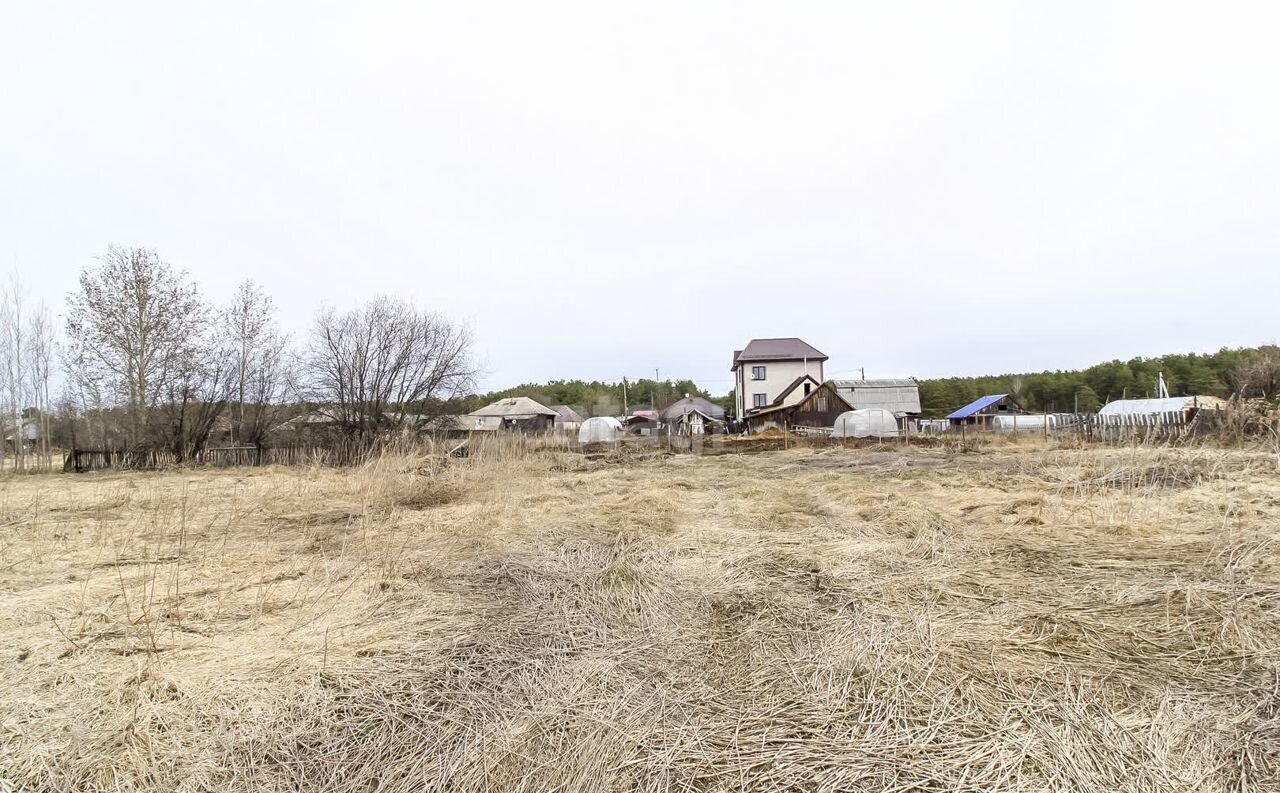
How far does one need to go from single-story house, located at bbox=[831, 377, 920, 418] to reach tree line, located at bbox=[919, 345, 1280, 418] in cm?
1094

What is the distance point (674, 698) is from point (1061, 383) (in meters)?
71.9

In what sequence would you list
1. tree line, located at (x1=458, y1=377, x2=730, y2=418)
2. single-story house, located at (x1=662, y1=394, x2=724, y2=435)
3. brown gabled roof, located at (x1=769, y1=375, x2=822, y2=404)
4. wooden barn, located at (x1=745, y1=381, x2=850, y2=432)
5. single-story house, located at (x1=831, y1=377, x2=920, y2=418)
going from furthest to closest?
tree line, located at (x1=458, y1=377, x2=730, y2=418)
single-story house, located at (x1=662, y1=394, x2=724, y2=435)
brown gabled roof, located at (x1=769, y1=375, x2=822, y2=404)
single-story house, located at (x1=831, y1=377, x2=920, y2=418)
wooden barn, located at (x1=745, y1=381, x2=850, y2=432)

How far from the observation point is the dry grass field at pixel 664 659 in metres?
1.70

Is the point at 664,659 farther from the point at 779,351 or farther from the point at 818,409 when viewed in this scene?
the point at 779,351

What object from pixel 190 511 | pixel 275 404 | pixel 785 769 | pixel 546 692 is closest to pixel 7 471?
pixel 275 404

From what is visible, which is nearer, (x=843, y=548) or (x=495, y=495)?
(x=843, y=548)

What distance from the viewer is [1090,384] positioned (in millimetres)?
57750

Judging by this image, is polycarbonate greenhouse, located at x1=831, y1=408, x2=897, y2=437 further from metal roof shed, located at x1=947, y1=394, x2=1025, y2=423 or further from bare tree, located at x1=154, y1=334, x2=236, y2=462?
bare tree, located at x1=154, y1=334, x2=236, y2=462

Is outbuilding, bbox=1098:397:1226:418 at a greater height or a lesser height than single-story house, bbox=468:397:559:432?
lesser

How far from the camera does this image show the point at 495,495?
790cm

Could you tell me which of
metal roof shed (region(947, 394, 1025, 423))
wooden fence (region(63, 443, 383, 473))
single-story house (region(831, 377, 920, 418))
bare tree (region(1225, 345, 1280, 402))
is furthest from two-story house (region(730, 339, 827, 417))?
wooden fence (region(63, 443, 383, 473))

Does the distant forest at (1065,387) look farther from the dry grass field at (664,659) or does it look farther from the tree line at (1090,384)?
the dry grass field at (664,659)

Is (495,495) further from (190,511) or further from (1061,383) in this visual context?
(1061,383)

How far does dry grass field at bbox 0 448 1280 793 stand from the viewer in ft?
5.57
